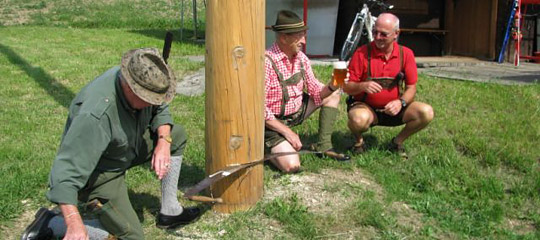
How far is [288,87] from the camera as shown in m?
4.63

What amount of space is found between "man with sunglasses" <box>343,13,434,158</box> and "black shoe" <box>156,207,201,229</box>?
1.82 m

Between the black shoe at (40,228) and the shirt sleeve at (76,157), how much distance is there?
25.9 inches

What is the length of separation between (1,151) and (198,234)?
242 cm

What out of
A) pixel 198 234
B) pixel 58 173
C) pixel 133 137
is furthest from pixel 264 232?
pixel 58 173

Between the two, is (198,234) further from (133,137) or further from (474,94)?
(474,94)

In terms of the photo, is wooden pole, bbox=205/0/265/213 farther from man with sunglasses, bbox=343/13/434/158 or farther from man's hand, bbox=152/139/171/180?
man with sunglasses, bbox=343/13/434/158

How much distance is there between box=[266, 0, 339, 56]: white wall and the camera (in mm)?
11117

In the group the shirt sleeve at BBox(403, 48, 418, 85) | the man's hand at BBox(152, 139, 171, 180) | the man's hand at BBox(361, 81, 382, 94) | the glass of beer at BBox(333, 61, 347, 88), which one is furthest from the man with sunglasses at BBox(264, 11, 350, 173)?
the man's hand at BBox(152, 139, 171, 180)

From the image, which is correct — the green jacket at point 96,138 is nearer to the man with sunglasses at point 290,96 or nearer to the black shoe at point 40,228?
the black shoe at point 40,228

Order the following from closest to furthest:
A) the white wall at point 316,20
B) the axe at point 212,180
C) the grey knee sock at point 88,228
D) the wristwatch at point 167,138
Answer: the grey knee sock at point 88,228 < the wristwatch at point 167,138 < the axe at point 212,180 < the white wall at point 316,20

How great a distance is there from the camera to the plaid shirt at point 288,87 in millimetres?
4504

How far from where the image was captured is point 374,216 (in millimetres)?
3648

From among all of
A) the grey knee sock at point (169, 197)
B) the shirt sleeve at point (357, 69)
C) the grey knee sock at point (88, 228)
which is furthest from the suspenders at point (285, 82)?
the grey knee sock at point (88, 228)

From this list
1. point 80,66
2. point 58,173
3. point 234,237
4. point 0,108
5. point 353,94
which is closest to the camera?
point 58,173
